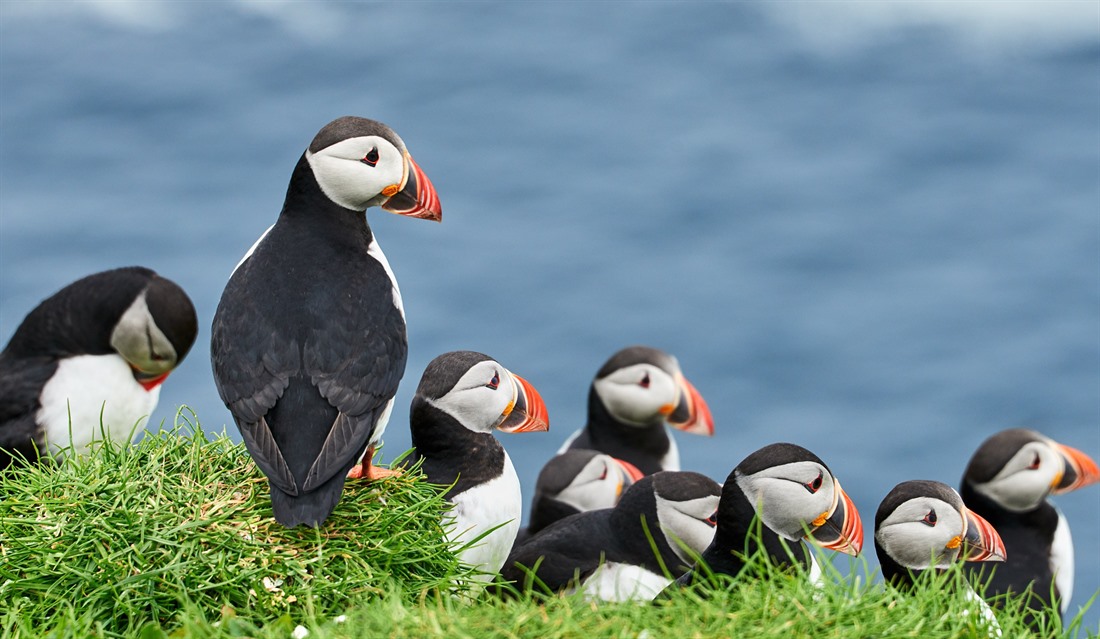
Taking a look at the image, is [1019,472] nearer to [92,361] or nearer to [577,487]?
[577,487]

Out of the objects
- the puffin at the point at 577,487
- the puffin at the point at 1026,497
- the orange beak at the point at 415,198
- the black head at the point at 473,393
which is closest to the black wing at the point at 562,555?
the black head at the point at 473,393

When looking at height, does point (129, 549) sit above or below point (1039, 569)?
above

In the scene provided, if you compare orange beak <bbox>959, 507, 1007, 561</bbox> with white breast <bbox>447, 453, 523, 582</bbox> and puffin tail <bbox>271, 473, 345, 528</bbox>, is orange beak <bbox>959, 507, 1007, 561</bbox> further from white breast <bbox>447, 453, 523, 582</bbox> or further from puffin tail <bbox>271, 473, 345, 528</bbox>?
puffin tail <bbox>271, 473, 345, 528</bbox>

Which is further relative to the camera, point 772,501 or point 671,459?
point 671,459

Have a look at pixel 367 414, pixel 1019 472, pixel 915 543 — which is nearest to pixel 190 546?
pixel 367 414

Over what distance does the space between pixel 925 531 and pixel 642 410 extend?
211 inches

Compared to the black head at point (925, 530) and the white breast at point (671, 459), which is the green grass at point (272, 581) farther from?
the white breast at point (671, 459)

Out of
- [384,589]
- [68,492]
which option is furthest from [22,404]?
[384,589]

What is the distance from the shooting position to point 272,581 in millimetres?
4805

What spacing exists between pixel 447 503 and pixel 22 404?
1854mm

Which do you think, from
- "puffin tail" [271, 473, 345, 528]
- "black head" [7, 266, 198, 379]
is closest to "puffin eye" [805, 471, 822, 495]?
"puffin tail" [271, 473, 345, 528]

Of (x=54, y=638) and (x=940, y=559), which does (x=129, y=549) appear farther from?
(x=940, y=559)

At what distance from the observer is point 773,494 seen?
5.39 metres

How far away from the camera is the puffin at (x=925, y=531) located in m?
5.88
